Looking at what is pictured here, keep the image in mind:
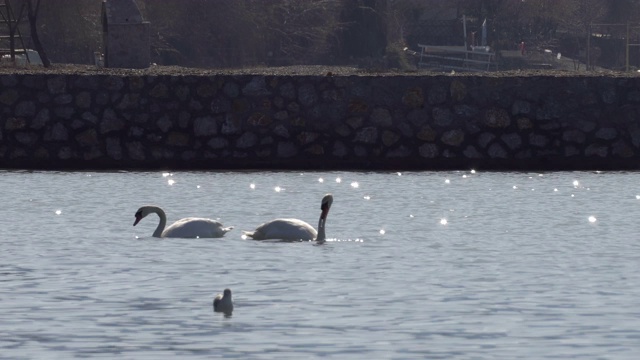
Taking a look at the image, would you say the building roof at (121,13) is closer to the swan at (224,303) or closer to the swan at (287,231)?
the swan at (287,231)

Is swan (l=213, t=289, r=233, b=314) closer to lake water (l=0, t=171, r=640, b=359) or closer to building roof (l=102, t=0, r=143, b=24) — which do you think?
lake water (l=0, t=171, r=640, b=359)

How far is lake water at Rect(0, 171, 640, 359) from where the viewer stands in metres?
10.6

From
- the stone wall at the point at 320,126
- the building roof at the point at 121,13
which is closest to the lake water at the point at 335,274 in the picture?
the stone wall at the point at 320,126

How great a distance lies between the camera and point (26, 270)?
14.3 metres

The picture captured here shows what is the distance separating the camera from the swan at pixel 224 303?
11.6 meters

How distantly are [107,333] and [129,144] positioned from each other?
16.1 metres

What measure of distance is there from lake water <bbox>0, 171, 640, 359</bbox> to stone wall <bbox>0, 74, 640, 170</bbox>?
3.03m

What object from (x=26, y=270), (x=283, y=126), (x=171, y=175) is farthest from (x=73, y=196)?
(x=26, y=270)

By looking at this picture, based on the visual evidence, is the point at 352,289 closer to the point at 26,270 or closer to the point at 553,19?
the point at 26,270

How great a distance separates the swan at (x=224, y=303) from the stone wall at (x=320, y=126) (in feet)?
49.8

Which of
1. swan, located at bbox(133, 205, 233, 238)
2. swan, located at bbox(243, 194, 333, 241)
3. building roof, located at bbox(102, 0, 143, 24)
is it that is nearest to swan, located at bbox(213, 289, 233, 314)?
swan, located at bbox(243, 194, 333, 241)

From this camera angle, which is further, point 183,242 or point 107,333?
point 183,242

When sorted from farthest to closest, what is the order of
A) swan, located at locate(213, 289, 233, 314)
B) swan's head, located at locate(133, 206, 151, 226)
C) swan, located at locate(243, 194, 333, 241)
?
swan's head, located at locate(133, 206, 151, 226), swan, located at locate(243, 194, 333, 241), swan, located at locate(213, 289, 233, 314)

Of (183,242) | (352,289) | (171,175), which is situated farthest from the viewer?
(171,175)
